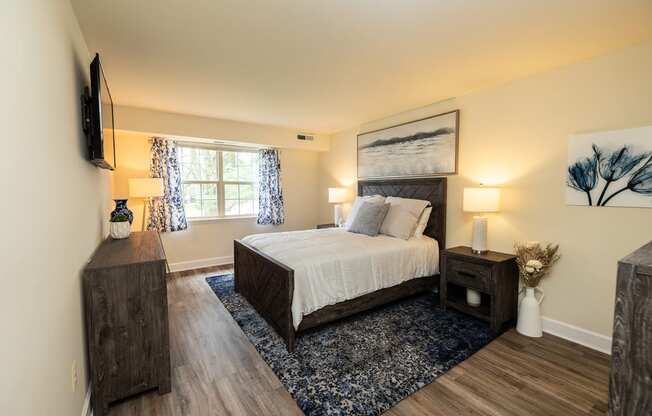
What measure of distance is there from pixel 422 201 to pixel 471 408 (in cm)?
225

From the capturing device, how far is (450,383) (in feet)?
6.34

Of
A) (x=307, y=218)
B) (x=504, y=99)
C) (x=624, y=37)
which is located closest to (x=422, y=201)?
(x=504, y=99)

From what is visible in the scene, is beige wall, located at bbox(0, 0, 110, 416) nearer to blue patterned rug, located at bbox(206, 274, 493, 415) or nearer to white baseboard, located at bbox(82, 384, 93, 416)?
white baseboard, located at bbox(82, 384, 93, 416)

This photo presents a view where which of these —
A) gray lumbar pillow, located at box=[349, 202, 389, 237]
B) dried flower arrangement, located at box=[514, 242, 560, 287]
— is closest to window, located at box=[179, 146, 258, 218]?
gray lumbar pillow, located at box=[349, 202, 389, 237]

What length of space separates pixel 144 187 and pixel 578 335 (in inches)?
198

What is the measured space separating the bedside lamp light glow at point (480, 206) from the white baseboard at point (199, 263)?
3.85m

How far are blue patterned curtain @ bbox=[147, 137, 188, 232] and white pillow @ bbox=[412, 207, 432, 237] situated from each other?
11.5 feet

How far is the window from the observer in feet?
15.3

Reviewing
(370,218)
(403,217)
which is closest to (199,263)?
(370,218)

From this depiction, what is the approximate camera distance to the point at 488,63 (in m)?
2.43

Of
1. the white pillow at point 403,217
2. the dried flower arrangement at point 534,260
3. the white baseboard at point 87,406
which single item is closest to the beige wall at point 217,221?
the white pillow at point 403,217

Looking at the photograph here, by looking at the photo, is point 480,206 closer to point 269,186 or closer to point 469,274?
point 469,274

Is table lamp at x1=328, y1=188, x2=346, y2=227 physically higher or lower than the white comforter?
higher

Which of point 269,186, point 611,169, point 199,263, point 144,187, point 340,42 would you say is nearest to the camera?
point 340,42
